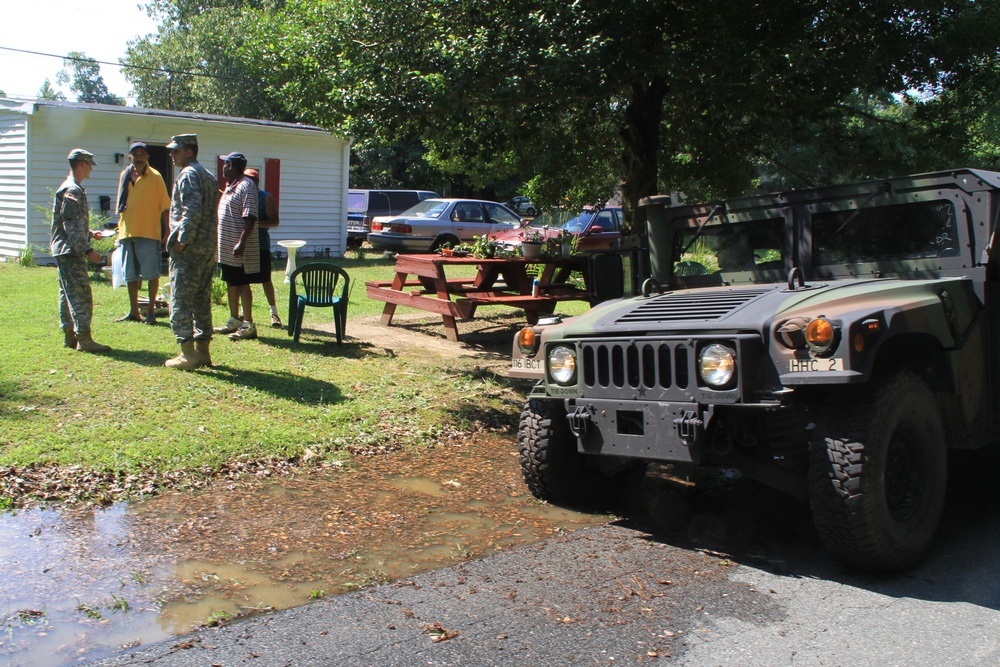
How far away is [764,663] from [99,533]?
325 cm

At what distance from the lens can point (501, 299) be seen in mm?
10594

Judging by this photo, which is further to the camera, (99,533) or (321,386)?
(321,386)

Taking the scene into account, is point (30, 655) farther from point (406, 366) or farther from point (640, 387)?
point (406, 366)

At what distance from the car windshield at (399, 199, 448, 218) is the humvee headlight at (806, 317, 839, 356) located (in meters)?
18.1

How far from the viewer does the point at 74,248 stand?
7.82 m

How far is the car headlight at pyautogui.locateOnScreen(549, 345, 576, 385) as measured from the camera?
4.92m

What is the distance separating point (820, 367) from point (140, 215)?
677 centimetres

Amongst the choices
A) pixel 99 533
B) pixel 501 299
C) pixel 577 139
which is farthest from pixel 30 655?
pixel 577 139

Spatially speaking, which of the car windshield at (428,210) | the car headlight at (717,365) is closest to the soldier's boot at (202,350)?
the car headlight at (717,365)

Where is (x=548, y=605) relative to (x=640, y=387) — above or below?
below

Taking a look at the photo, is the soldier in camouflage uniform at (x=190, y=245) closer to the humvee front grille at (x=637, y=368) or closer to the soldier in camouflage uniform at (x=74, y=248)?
the soldier in camouflage uniform at (x=74, y=248)

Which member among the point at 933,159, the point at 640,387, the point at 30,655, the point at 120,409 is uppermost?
the point at 933,159

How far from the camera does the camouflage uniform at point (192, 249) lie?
7.38 meters

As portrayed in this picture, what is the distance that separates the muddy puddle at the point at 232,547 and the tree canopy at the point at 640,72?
11.4 ft
